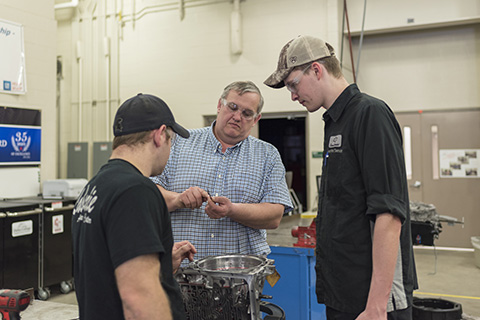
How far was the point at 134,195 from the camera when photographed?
106 cm

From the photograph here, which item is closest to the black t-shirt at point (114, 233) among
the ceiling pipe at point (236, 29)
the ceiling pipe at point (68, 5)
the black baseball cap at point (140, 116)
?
the black baseball cap at point (140, 116)

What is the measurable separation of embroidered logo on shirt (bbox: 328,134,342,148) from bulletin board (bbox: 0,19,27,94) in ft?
15.3

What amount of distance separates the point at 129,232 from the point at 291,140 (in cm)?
641

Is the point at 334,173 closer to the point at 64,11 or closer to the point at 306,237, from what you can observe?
the point at 306,237

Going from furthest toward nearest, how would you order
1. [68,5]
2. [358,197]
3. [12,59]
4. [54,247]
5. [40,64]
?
[68,5] → [40,64] → [12,59] → [54,247] → [358,197]

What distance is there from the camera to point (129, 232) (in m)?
1.03

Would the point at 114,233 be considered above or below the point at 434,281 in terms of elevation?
above

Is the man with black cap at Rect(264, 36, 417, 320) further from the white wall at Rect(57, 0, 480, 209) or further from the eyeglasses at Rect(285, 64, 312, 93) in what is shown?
the white wall at Rect(57, 0, 480, 209)

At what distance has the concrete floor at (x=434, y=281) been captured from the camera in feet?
7.10

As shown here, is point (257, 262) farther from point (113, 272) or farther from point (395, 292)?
point (113, 272)

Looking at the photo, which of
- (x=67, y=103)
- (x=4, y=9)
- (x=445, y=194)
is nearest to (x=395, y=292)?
(x=4, y=9)

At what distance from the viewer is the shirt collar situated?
4.61ft

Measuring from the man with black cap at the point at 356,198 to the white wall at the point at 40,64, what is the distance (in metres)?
4.62

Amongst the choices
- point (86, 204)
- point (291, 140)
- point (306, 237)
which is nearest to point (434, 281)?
point (306, 237)
